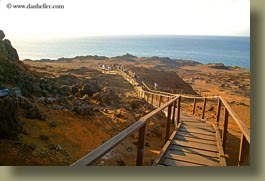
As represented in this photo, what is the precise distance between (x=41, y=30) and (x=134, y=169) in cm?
198

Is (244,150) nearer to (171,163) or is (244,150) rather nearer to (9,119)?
(171,163)

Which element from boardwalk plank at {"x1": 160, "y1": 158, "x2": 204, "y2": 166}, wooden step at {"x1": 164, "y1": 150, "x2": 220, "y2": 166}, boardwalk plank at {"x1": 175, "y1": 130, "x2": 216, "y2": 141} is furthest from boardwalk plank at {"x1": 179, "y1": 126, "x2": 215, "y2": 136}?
boardwalk plank at {"x1": 160, "y1": 158, "x2": 204, "y2": 166}

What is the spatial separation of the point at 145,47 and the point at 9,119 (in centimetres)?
205

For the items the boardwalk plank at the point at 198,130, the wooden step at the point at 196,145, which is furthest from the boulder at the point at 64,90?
the wooden step at the point at 196,145

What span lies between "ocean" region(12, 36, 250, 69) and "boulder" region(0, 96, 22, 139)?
0.66 metres

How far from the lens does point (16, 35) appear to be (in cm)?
391

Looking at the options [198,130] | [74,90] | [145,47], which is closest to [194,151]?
[198,130]

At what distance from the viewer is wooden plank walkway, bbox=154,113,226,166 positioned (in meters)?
3.32

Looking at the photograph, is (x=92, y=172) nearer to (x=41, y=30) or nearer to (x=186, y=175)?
(x=186, y=175)

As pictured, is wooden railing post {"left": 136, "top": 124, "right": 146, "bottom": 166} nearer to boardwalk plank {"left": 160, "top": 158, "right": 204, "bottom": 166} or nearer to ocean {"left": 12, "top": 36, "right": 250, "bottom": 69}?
boardwalk plank {"left": 160, "top": 158, "right": 204, "bottom": 166}

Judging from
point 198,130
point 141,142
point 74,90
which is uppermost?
point 74,90

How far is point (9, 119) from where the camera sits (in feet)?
13.1

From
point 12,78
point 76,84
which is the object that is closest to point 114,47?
point 12,78

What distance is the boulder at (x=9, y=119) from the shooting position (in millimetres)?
3828
